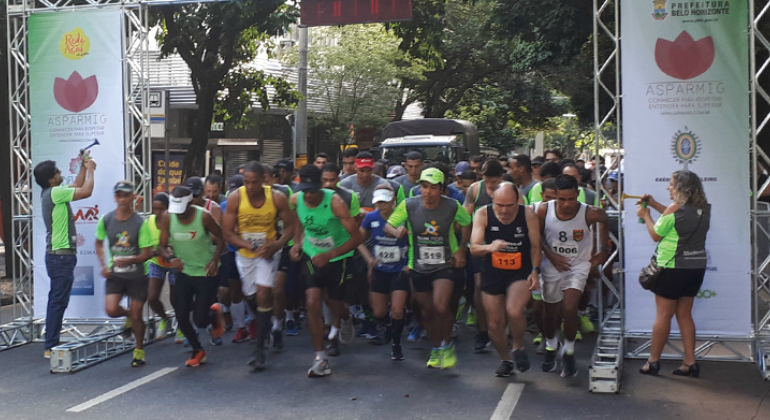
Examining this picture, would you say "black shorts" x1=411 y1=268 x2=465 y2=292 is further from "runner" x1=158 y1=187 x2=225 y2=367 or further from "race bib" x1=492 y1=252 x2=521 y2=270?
"runner" x1=158 y1=187 x2=225 y2=367

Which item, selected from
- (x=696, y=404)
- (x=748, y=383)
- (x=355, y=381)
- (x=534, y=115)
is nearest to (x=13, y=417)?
(x=355, y=381)

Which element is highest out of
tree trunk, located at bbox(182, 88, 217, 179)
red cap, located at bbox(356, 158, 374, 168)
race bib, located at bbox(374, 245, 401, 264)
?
tree trunk, located at bbox(182, 88, 217, 179)

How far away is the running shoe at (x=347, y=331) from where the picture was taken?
9154 mm

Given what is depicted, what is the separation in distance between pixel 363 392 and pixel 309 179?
76.2 inches

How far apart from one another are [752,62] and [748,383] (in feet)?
9.26

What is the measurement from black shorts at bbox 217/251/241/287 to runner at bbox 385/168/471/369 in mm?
2512

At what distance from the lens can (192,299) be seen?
8.32 m

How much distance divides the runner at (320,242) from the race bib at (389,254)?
0.40 meters

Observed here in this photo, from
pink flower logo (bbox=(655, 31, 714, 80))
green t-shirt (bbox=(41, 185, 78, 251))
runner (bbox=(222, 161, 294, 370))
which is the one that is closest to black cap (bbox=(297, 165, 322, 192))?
runner (bbox=(222, 161, 294, 370))

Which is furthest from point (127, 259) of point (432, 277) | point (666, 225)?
point (666, 225)

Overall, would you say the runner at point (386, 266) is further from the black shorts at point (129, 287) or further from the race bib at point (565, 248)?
the black shorts at point (129, 287)

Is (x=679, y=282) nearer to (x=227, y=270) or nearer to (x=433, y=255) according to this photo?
(x=433, y=255)

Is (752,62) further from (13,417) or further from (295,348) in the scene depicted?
(13,417)

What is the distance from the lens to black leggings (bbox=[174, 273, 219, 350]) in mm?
8227
